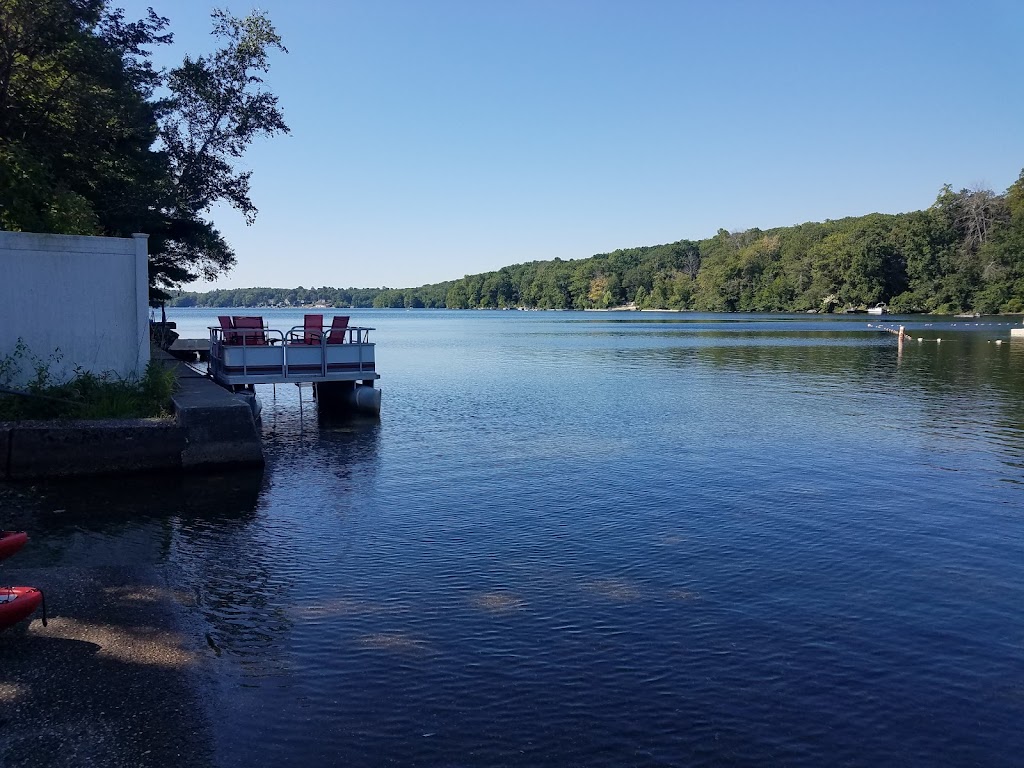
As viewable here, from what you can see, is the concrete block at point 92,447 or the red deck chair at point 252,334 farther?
the red deck chair at point 252,334

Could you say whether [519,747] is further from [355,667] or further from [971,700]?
[971,700]

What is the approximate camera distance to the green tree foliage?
59.8 ft

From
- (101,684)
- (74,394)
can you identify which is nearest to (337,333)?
(74,394)

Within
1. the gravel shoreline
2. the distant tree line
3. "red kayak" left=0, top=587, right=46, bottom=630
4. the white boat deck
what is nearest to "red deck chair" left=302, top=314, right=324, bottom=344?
the white boat deck

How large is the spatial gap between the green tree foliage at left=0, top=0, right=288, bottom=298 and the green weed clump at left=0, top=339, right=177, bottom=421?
4.85m

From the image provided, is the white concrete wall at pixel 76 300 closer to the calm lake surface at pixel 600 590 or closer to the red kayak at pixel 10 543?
the calm lake surface at pixel 600 590

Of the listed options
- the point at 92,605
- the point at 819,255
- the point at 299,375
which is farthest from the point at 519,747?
the point at 819,255

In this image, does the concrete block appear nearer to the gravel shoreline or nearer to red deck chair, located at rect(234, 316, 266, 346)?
the gravel shoreline

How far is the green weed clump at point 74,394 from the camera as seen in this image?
46.7 feet

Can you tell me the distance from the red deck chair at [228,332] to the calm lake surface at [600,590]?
3.83 m

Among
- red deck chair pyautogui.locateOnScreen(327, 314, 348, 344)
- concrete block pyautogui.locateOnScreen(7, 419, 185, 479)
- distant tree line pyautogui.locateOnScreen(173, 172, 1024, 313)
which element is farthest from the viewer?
distant tree line pyautogui.locateOnScreen(173, 172, 1024, 313)

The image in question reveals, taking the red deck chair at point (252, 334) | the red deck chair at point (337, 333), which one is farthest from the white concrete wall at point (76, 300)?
the red deck chair at point (337, 333)

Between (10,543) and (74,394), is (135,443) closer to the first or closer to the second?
(74,394)

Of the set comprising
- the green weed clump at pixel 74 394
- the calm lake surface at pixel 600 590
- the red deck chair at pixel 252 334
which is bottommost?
the calm lake surface at pixel 600 590
